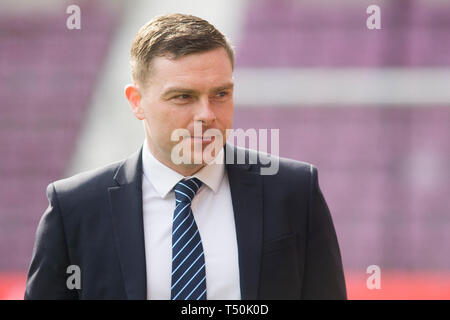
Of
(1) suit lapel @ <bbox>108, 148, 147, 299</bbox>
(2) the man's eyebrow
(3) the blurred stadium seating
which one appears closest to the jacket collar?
(1) suit lapel @ <bbox>108, 148, 147, 299</bbox>

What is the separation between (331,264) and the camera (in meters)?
1.54

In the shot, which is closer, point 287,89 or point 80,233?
point 80,233

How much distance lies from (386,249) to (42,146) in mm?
2639

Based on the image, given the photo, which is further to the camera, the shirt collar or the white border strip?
the white border strip

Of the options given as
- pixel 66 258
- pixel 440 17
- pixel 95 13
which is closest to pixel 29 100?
pixel 95 13

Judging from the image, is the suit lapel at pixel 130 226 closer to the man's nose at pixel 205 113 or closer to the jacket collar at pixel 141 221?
the jacket collar at pixel 141 221

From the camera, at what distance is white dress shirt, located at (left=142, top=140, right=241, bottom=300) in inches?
57.4

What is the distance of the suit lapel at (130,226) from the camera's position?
4.69 feet

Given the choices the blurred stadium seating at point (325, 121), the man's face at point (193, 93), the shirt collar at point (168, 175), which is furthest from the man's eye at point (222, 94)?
the blurred stadium seating at point (325, 121)

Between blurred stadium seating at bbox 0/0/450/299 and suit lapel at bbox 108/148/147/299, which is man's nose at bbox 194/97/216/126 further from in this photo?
blurred stadium seating at bbox 0/0/450/299

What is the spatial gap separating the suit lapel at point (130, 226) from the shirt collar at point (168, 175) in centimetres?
3

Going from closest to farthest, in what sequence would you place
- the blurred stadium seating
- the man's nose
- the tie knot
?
the man's nose
the tie knot
the blurred stadium seating

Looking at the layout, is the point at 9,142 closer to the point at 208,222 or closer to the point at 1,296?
the point at 1,296

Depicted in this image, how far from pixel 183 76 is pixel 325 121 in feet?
12.8
